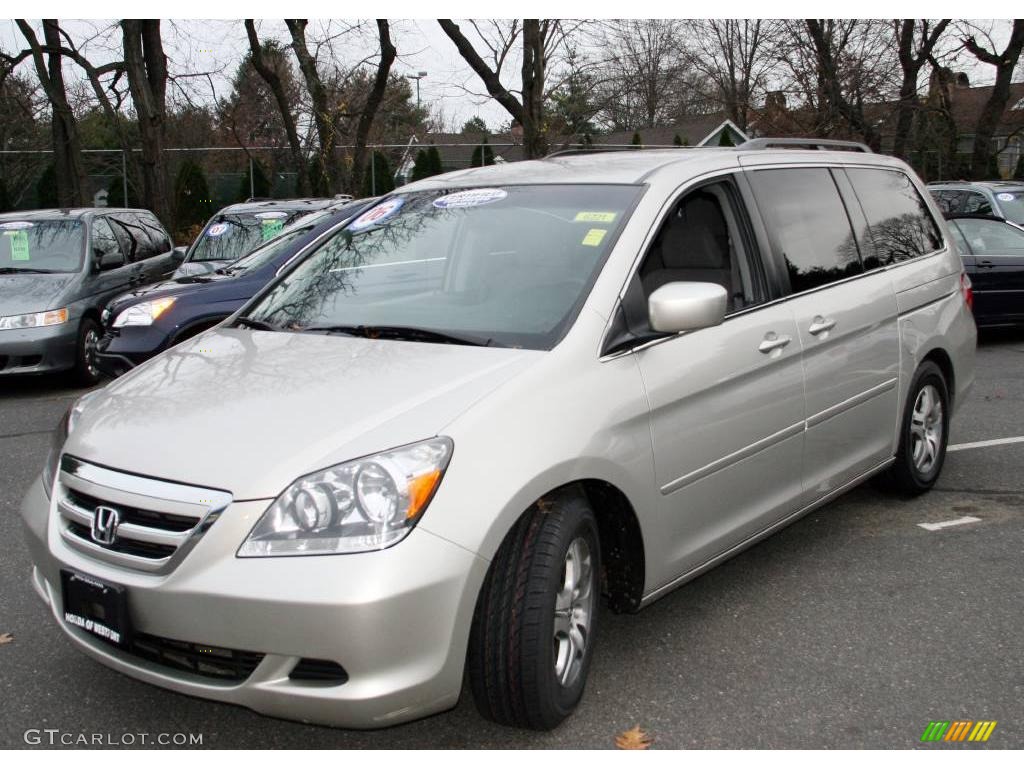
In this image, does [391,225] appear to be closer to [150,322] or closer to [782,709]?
[782,709]

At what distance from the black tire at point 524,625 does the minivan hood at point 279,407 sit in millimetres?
421

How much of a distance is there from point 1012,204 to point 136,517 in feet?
41.4

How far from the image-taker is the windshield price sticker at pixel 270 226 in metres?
11.0

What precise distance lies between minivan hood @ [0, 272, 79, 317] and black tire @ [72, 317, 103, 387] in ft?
1.01

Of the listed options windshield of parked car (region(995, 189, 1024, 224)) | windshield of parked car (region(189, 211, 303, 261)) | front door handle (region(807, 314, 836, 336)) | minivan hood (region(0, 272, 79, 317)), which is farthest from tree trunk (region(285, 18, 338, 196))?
front door handle (region(807, 314, 836, 336))

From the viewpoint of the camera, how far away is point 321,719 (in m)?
2.78

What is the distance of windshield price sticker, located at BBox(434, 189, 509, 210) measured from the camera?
13.9 feet

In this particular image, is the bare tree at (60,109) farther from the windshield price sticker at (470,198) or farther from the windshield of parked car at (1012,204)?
the windshield price sticker at (470,198)

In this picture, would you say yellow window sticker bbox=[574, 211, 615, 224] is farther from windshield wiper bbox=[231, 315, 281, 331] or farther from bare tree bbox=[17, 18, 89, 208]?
bare tree bbox=[17, 18, 89, 208]

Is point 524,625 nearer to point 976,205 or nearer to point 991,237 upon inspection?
point 991,237

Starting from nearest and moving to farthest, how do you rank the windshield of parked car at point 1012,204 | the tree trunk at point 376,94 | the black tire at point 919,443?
the black tire at point 919,443, the windshield of parked car at point 1012,204, the tree trunk at point 376,94

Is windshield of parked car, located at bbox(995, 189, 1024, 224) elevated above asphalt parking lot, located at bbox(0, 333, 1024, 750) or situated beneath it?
elevated above

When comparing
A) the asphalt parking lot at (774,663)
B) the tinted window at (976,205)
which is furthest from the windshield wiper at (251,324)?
the tinted window at (976,205)

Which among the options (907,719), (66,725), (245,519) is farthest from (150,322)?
(907,719)
